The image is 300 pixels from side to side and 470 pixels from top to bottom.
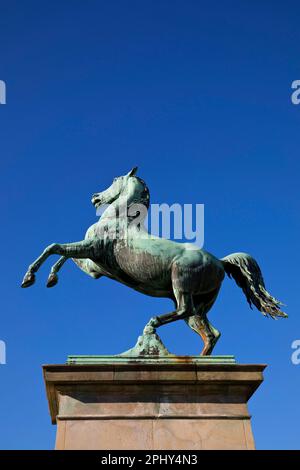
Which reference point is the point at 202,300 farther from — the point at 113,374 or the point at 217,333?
the point at 113,374

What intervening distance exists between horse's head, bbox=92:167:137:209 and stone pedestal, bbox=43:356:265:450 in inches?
138

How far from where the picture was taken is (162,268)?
31.3 feet

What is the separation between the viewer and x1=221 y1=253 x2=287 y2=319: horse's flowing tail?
386 inches

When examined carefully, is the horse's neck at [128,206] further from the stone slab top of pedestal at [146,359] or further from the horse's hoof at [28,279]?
the stone slab top of pedestal at [146,359]

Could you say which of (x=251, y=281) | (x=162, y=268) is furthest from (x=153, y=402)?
(x=251, y=281)

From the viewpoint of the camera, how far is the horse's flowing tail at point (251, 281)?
9.80m

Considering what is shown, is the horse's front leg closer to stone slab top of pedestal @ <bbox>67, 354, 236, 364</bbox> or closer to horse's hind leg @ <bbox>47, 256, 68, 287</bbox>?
horse's hind leg @ <bbox>47, 256, 68, 287</bbox>

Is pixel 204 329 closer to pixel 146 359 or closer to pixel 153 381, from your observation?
pixel 146 359

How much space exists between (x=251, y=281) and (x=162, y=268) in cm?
155

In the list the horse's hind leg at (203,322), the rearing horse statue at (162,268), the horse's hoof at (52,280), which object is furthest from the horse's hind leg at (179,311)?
the horse's hoof at (52,280)

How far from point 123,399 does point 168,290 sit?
7.10 feet

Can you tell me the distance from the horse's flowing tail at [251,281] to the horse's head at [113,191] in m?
2.31

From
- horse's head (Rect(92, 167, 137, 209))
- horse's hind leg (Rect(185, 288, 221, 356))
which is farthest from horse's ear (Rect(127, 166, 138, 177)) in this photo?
horse's hind leg (Rect(185, 288, 221, 356))
